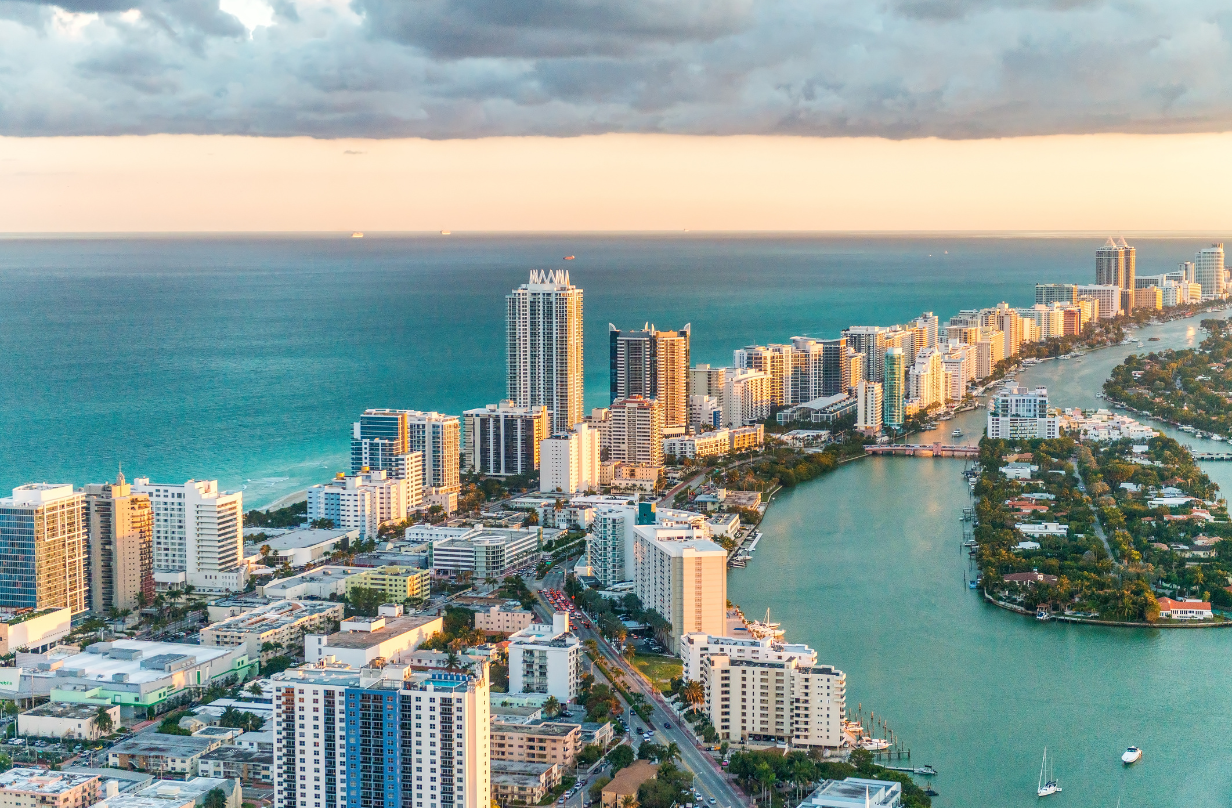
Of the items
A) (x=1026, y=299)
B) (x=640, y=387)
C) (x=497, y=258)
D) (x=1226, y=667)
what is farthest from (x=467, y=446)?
(x=497, y=258)

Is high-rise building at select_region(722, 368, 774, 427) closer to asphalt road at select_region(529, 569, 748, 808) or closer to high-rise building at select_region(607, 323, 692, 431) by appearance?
high-rise building at select_region(607, 323, 692, 431)

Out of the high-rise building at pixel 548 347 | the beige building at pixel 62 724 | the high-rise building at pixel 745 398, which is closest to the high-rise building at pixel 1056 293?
the high-rise building at pixel 745 398

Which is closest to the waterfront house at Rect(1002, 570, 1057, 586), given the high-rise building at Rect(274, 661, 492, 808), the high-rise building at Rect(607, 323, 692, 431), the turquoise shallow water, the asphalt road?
the asphalt road

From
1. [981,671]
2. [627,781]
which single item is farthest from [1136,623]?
[627,781]

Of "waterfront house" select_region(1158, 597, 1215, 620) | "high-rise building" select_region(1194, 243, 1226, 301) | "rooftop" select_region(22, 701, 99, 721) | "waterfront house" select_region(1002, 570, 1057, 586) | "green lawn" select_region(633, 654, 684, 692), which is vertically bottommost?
"green lawn" select_region(633, 654, 684, 692)

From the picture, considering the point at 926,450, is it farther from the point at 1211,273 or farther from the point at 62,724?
the point at 1211,273

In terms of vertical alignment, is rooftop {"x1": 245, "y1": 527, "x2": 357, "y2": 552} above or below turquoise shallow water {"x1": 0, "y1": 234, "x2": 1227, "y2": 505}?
below

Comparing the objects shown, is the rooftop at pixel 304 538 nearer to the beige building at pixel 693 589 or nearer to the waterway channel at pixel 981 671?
the waterway channel at pixel 981 671

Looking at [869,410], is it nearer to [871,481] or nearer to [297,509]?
[871,481]
